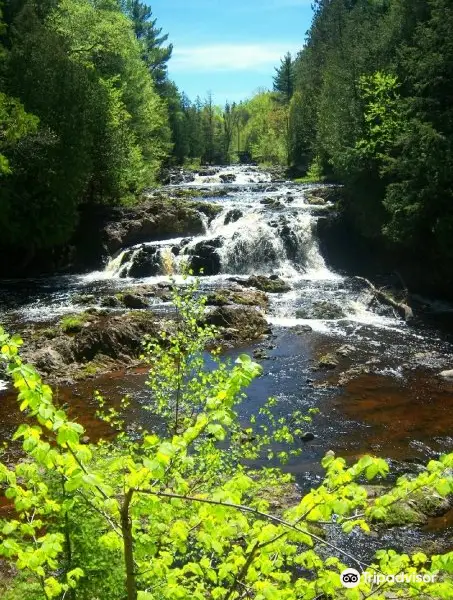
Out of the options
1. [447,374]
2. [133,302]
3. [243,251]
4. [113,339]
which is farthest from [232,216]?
[447,374]

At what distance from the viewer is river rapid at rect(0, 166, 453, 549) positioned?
13.7m

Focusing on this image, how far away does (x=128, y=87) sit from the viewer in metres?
41.2

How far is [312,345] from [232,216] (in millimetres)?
16782

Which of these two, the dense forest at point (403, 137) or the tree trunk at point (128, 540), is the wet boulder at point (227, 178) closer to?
the dense forest at point (403, 137)

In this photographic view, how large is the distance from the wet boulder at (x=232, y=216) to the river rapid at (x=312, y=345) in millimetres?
66

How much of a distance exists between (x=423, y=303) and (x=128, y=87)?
1116 inches

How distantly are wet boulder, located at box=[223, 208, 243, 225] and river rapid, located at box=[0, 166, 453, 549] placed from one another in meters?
0.07

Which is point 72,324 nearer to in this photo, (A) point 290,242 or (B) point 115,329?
(B) point 115,329

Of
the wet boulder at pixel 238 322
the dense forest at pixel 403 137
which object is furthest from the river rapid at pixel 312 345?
the dense forest at pixel 403 137

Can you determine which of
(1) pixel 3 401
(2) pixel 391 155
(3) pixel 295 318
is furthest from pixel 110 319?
(2) pixel 391 155

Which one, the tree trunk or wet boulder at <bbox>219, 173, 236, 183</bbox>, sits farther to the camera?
wet boulder at <bbox>219, 173, 236, 183</bbox>

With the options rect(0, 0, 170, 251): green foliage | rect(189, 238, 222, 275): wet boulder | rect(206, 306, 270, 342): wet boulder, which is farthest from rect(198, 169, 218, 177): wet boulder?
rect(206, 306, 270, 342): wet boulder

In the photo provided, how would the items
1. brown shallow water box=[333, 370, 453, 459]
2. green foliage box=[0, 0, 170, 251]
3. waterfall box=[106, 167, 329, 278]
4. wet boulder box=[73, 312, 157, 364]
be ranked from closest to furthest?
brown shallow water box=[333, 370, 453, 459] < wet boulder box=[73, 312, 157, 364] < green foliage box=[0, 0, 170, 251] < waterfall box=[106, 167, 329, 278]

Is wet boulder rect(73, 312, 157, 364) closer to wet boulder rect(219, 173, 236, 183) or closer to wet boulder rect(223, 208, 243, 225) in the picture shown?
wet boulder rect(223, 208, 243, 225)
